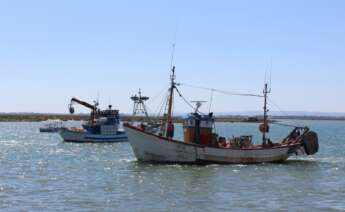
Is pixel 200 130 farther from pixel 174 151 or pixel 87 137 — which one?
pixel 87 137

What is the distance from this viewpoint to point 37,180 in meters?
32.2

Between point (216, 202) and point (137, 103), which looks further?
point (137, 103)

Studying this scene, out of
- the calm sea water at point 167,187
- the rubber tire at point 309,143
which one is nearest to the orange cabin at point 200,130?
the calm sea water at point 167,187

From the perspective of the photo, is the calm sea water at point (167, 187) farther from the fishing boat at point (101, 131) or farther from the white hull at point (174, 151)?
the fishing boat at point (101, 131)

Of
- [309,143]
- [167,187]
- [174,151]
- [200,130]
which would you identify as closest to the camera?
[167,187]

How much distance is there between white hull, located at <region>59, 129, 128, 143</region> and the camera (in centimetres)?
7331

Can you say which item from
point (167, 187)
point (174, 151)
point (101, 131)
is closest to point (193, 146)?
point (174, 151)

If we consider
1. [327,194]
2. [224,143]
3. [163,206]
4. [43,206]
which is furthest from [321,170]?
[43,206]

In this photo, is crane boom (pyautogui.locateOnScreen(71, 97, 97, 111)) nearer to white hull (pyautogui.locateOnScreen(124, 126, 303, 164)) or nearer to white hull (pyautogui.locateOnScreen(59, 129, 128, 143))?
white hull (pyautogui.locateOnScreen(59, 129, 128, 143))

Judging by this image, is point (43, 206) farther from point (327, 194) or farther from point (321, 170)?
point (321, 170)

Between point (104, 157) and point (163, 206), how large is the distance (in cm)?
2718

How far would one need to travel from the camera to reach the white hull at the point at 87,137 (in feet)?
241

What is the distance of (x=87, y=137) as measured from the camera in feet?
242

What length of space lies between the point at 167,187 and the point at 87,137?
4505cm
